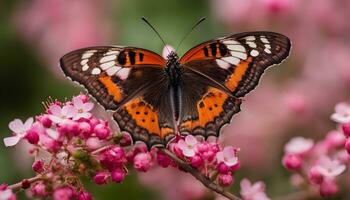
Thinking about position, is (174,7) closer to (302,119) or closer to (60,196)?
(302,119)

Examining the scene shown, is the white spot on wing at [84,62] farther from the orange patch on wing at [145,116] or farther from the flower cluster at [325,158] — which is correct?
the flower cluster at [325,158]

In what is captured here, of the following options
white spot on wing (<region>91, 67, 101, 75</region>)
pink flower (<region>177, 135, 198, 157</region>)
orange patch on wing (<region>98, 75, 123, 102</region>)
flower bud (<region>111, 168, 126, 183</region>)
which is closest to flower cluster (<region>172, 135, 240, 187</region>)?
pink flower (<region>177, 135, 198, 157</region>)

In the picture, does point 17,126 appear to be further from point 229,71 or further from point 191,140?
point 229,71

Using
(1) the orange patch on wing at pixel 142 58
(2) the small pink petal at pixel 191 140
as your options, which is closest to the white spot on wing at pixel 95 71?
(1) the orange patch on wing at pixel 142 58

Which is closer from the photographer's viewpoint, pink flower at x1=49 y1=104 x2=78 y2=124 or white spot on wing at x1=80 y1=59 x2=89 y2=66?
pink flower at x1=49 y1=104 x2=78 y2=124

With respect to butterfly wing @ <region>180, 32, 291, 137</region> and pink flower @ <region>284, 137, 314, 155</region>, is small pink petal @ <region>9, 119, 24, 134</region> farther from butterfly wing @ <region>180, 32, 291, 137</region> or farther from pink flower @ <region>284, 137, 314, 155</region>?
pink flower @ <region>284, 137, 314, 155</region>

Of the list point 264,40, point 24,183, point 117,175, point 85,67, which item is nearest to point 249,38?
point 264,40

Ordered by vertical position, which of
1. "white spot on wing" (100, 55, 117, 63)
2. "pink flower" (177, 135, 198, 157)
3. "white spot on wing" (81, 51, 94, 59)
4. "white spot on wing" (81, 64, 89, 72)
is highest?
"white spot on wing" (81, 51, 94, 59)
